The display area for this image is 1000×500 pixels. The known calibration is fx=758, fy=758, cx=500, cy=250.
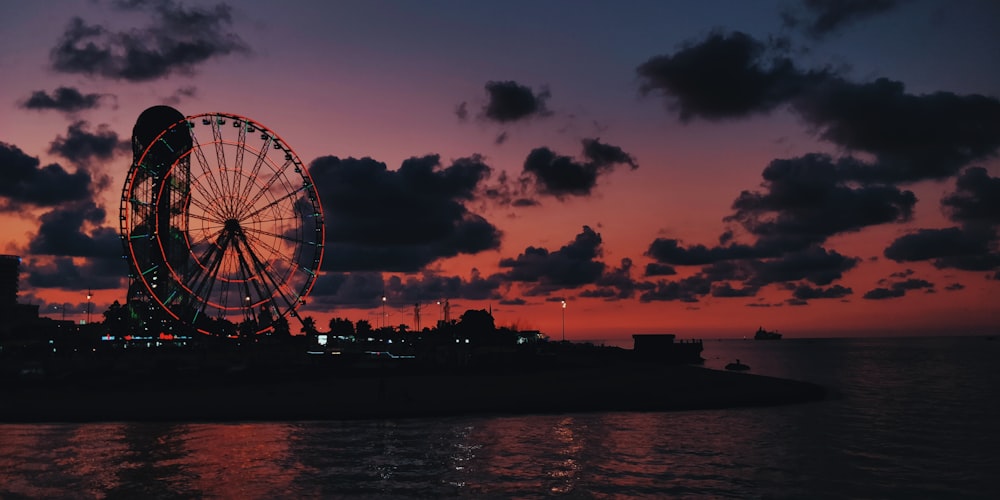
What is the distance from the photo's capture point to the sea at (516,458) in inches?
1240

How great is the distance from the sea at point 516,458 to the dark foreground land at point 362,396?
8.38ft

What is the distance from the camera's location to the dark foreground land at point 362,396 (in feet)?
171

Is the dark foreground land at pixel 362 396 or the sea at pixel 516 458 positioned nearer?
the sea at pixel 516 458

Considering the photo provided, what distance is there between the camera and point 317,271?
84562mm

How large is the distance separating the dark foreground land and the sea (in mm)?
2555

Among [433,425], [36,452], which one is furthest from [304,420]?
[36,452]

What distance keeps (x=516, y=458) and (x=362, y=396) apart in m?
25.2

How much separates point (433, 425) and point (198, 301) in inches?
1562

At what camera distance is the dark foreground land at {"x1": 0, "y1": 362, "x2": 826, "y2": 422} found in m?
52.2

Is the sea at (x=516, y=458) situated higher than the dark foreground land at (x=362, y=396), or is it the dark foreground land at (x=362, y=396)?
the dark foreground land at (x=362, y=396)

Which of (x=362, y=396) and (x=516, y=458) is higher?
(x=362, y=396)

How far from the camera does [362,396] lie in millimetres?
59844

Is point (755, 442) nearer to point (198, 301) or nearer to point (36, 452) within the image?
point (36, 452)

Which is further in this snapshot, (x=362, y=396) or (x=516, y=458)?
(x=362, y=396)
